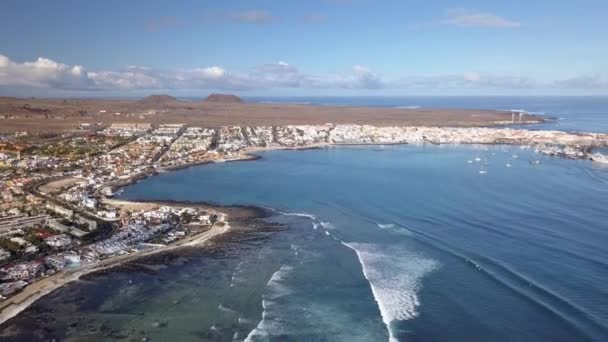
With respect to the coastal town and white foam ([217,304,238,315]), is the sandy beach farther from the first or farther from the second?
white foam ([217,304,238,315])

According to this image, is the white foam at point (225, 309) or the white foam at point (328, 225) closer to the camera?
the white foam at point (225, 309)

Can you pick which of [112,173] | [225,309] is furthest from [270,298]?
[112,173]

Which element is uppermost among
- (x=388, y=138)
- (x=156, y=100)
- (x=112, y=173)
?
(x=156, y=100)

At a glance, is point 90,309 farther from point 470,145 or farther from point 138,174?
point 470,145

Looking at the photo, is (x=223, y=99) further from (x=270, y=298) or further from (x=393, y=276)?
(x=270, y=298)

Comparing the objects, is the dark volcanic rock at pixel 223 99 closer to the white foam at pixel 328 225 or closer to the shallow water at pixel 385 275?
the shallow water at pixel 385 275

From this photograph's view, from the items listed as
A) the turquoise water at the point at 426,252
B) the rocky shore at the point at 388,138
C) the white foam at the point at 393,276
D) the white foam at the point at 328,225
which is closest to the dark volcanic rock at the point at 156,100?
the rocky shore at the point at 388,138
